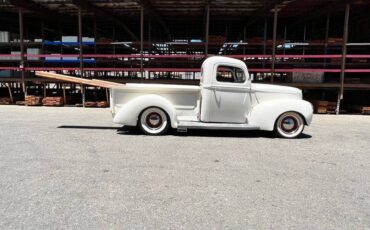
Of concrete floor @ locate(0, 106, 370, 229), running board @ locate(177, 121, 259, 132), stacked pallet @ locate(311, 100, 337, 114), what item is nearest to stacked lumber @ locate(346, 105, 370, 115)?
stacked pallet @ locate(311, 100, 337, 114)

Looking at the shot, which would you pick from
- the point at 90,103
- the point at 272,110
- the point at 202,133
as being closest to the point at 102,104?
the point at 90,103

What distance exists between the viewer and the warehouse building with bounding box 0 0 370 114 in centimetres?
1236

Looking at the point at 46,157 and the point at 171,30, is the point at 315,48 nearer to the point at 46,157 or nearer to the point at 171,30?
the point at 171,30

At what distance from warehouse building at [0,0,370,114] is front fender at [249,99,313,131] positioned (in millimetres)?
5358

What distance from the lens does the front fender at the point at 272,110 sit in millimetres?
6914

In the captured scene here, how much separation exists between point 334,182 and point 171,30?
688 inches

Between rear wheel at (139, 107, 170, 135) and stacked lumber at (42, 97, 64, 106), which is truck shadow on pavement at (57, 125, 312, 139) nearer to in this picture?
rear wheel at (139, 107, 170, 135)

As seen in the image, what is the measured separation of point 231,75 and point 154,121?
235 centimetres

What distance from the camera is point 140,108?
22.6 feet

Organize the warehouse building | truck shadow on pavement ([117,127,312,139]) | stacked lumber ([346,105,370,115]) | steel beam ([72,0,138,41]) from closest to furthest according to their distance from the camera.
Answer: truck shadow on pavement ([117,127,312,139]), stacked lumber ([346,105,370,115]), steel beam ([72,0,138,41]), the warehouse building

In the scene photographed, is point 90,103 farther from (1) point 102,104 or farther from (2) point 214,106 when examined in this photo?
(2) point 214,106

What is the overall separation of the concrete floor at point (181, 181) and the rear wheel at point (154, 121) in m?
0.29

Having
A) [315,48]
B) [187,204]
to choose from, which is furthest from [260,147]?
[315,48]

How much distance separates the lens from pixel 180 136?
708cm
